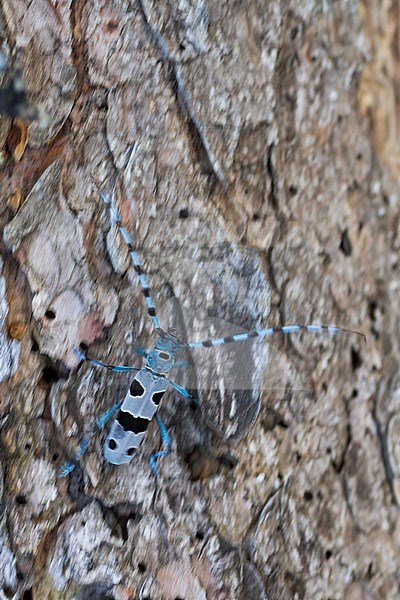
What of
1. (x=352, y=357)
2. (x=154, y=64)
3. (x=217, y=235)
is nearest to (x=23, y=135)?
(x=154, y=64)

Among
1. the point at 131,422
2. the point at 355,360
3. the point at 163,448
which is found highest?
the point at 131,422

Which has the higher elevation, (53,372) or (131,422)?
(53,372)

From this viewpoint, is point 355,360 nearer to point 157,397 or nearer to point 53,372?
point 157,397

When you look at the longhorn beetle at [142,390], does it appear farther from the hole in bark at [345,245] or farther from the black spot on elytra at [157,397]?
the hole in bark at [345,245]

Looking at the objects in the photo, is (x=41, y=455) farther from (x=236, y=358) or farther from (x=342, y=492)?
(x=342, y=492)

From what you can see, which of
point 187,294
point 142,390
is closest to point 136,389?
point 142,390

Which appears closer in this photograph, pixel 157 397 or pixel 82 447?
pixel 82 447
